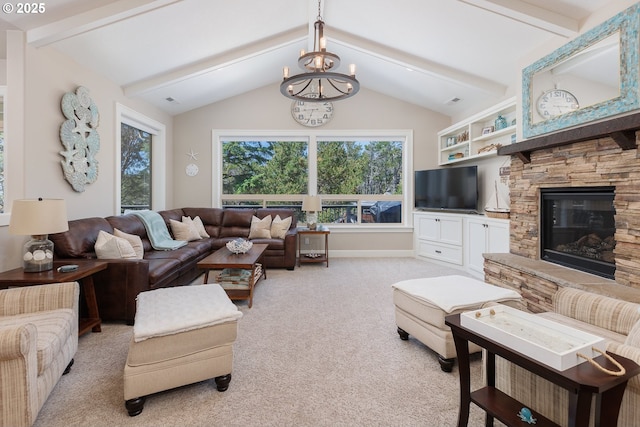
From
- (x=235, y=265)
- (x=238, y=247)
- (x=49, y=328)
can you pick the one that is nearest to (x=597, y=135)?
(x=235, y=265)

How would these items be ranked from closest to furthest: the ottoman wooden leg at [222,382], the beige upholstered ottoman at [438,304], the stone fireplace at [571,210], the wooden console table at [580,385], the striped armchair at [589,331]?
the wooden console table at [580,385] → the striped armchair at [589,331] → the ottoman wooden leg at [222,382] → the beige upholstered ottoman at [438,304] → the stone fireplace at [571,210]

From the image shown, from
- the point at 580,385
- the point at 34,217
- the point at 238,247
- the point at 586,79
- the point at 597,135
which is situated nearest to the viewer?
the point at 580,385

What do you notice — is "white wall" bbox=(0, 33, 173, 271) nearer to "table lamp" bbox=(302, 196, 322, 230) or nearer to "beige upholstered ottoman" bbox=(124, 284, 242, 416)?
"beige upholstered ottoman" bbox=(124, 284, 242, 416)

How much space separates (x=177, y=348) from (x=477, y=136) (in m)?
4.94

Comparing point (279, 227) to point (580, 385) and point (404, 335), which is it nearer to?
point (404, 335)

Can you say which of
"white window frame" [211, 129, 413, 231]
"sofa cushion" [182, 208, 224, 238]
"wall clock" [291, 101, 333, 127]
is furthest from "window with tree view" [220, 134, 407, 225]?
"sofa cushion" [182, 208, 224, 238]

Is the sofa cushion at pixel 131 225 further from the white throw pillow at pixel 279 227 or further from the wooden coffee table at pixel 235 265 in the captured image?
the white throw pillow at pixel 279 227

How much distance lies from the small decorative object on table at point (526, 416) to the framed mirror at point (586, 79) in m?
2.32

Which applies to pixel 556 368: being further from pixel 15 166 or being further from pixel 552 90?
pixel 15 166

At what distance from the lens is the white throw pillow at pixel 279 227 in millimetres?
5149

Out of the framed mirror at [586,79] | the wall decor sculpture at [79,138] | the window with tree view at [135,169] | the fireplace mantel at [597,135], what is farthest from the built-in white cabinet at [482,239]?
the window with tree view at [135,169]

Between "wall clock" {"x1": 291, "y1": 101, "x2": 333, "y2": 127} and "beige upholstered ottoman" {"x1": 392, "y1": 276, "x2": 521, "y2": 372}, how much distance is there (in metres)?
4.16

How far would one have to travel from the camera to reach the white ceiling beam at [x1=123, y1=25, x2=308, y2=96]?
4.39 metres

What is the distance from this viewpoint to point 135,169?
5062 millimetres
